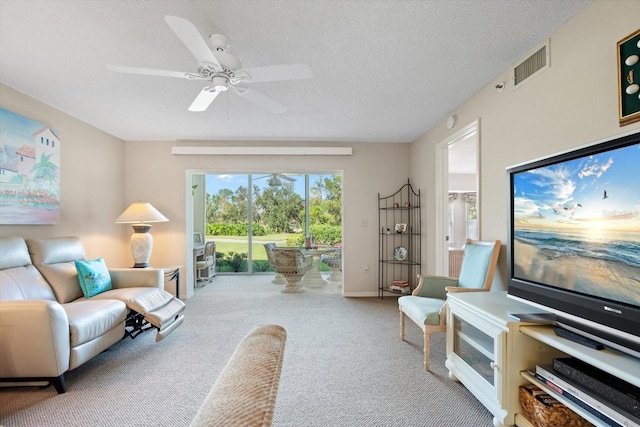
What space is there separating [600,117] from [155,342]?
12.4 feet

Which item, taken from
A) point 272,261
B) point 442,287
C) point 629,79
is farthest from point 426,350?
point 272,261

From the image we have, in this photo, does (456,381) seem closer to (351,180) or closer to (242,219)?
(351,180)

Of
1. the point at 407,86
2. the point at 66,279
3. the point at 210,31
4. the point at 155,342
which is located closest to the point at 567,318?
the point at 407,86

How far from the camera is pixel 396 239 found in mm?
4727

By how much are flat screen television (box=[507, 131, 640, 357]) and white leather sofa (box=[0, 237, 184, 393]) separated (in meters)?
2.89

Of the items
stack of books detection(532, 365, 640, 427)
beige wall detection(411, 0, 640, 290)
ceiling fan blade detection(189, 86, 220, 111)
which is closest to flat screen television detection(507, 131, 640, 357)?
stack of books detection(532, 365, 640, 427)

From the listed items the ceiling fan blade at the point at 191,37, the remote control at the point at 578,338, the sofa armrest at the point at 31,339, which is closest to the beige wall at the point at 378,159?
the remote control at the point at 578,338

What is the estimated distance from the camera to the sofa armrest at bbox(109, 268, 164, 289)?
315 cm

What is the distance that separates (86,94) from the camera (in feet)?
9.46

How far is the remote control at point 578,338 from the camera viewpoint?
1.26 metres

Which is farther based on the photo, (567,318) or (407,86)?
(407,86)

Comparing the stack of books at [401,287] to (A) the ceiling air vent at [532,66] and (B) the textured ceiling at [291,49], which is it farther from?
(A) the ceiling air vent at [532,66]

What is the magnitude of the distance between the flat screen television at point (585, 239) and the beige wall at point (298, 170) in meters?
2.89

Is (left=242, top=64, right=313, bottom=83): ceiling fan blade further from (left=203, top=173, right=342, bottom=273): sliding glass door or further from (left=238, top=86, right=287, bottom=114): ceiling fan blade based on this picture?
(left=203, top=173, right=342, bottom=273): sliding glass door
